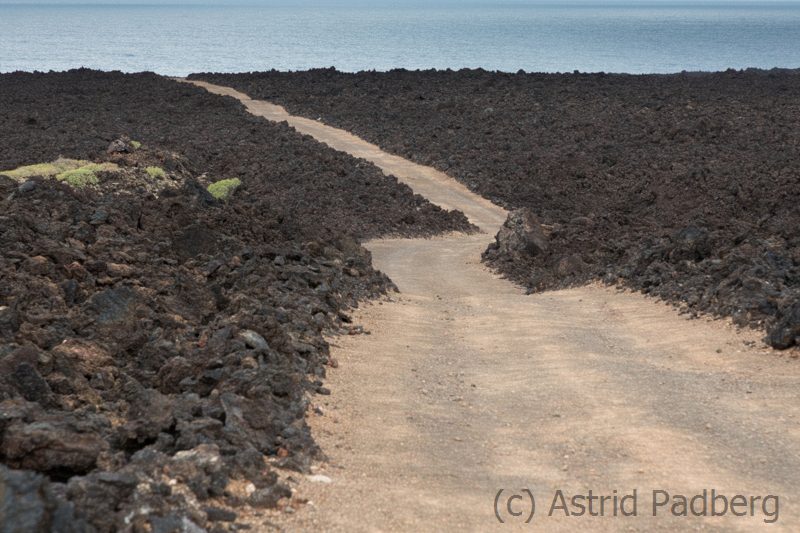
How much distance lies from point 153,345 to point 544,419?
382 centimetres

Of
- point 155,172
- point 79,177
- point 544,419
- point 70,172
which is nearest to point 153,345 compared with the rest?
point 544,419

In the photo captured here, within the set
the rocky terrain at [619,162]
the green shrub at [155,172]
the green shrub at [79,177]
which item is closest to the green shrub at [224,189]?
the green shrub at [155,172]

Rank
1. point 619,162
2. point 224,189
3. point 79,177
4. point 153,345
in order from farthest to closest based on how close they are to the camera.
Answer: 1. point 619,162
2. point 224,189
3. point 79,177
4. point 153,345

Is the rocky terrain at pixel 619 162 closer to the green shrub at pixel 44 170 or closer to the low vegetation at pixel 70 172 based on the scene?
the low vegetation at pixel 70 172

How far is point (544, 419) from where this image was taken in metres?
10.2

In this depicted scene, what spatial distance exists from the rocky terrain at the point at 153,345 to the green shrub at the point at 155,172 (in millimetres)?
137

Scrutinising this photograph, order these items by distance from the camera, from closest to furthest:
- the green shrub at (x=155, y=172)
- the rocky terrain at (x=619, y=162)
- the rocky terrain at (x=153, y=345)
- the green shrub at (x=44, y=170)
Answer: the rocky terrain at (x=153, y=345) < the rocky terrain at (x=619, y=162) < the green shrub at (x=44, y=170) < the green shrub at (x=155, y=172)

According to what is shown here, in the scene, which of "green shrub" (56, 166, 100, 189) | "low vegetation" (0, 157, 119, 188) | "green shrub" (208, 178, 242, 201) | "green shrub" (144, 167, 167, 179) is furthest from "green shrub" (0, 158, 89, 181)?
"green shrub" (208, 178, 242, 201)

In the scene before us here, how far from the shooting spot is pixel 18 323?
32.7 feet

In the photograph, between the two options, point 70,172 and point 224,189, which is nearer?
point 70,172

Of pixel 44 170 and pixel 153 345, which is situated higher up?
pixel 44 170

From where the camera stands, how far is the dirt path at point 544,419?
25.6ft

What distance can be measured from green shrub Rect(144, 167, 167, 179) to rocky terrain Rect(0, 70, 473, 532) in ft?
0.45

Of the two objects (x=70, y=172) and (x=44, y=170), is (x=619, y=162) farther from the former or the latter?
(x=44, y=170)
